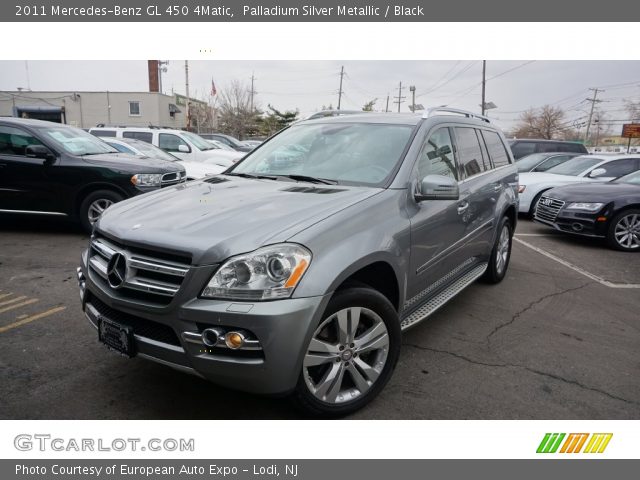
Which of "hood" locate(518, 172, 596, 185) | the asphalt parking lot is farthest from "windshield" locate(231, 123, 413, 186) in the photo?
Result: "hood" locate(518, 172, 596, 185)

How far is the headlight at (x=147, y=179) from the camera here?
7.09 meters

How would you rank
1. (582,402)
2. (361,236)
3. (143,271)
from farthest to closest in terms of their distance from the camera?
(582,402) < (361,236) < (143,271)

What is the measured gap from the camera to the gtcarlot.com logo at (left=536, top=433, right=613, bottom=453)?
256cm

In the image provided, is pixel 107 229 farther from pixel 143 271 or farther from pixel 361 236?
pixel 361 236

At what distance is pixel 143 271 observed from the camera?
98.5 inches

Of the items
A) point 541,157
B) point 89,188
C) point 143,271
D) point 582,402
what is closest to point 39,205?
point 89,188

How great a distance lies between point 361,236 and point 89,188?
5.77 m

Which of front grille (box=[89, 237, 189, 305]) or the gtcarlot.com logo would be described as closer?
front grille (box=[89, 237, 189, 305])

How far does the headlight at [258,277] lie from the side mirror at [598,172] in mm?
9691

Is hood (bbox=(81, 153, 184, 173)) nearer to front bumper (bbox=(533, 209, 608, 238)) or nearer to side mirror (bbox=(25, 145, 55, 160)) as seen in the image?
side mirror (bbox=(25, 145, 55, 160))

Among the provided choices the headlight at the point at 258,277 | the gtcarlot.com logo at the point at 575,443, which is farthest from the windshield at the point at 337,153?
the gtcarlot.com logo at the point at 575,443

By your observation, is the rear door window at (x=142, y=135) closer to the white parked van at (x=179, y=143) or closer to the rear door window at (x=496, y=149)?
the white parked van at (x=179, y=143)

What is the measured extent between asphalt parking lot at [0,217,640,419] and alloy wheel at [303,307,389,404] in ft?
0.70

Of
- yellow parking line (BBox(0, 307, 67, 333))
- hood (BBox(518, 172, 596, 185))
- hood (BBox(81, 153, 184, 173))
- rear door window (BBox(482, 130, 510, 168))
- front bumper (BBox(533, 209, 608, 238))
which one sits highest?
rear door window (BBox(482, 130, 510, 168))
